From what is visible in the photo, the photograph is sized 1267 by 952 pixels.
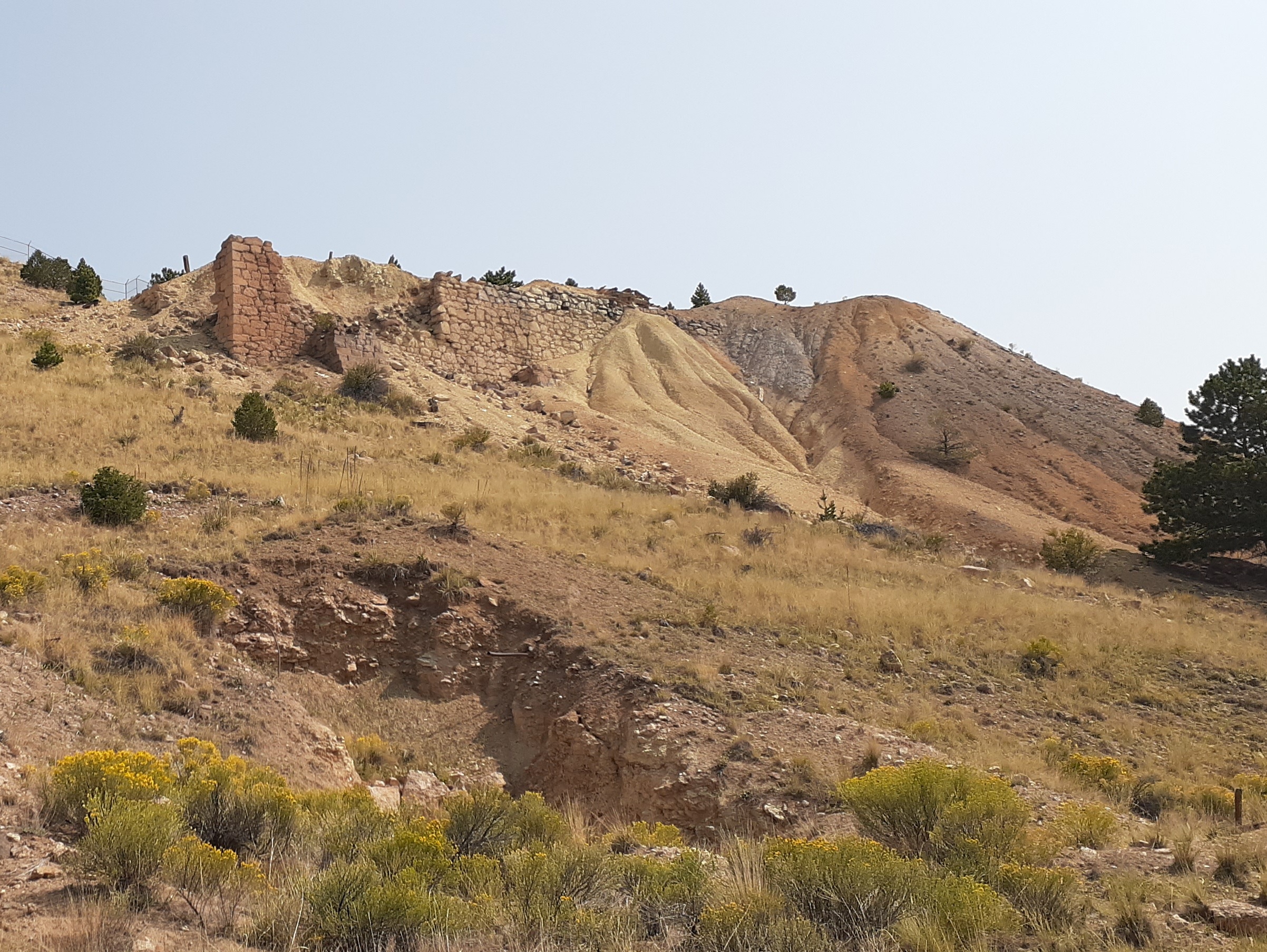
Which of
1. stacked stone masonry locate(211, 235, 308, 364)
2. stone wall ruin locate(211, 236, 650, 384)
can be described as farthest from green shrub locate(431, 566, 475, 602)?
stacked stone masonry locate(211, 235, 308, 364)

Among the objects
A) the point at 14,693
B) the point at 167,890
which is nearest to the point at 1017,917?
the point at 167,890

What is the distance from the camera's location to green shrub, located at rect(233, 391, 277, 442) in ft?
68.2

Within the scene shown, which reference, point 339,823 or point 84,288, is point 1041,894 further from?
point 84,288

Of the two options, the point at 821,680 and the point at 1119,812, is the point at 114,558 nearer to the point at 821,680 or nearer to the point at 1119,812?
the point at 821,680

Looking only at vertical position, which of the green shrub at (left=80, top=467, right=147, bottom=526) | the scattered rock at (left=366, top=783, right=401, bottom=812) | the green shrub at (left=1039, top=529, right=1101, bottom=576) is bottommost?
the scattered rock at (left=366, top=783, right=401, bottom=812)

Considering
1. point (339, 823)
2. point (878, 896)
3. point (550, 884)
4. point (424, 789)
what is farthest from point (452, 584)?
point (878, 896)

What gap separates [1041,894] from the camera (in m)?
6.09

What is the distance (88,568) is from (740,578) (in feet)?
31.7

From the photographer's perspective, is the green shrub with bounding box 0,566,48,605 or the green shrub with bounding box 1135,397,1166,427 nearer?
the green shrub with bounding box 0,566,48,605

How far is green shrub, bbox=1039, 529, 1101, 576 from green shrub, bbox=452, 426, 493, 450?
14512 mm

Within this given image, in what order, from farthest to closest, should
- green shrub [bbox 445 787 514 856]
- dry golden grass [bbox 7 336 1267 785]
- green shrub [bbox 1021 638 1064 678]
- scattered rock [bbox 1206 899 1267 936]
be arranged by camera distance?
green shrub [bbox 1021 638 1064 678] < dry golden grass [bbox 7 336 1267 785] < green shrub [bbox 445 787 514 856] < scattered rock [bbox 1206 899 1267 936]

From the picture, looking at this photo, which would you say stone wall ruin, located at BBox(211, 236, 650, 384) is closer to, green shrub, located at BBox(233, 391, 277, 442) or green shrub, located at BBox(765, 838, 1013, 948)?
green shrub, located at BBox(233, 391, 277, 442)

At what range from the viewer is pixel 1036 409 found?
36.8 meters

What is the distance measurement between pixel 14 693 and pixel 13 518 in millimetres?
6522
